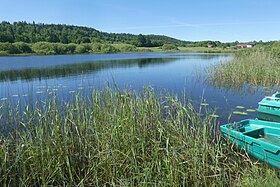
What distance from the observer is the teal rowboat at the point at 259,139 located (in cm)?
400

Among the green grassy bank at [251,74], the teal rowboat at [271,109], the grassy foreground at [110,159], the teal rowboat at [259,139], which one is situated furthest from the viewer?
the green grassy bank at [251,74]

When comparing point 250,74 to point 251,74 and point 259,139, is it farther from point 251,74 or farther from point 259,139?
point 259,139

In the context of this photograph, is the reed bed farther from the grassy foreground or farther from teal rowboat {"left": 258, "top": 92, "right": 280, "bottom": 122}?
the grassy foreground

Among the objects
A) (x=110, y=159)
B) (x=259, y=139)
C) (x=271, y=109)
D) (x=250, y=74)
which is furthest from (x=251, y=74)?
(x=110, y=159)

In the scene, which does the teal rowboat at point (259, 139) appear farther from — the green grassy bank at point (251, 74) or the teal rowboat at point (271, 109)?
the green grassy bank at point (251, 74)

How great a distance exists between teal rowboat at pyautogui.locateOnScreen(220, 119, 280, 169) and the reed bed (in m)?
8.13

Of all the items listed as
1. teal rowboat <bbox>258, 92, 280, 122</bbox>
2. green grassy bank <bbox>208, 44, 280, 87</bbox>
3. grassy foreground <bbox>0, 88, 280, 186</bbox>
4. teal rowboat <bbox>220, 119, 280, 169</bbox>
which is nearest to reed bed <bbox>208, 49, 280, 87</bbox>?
green grassy bank <bbox>208, 44, 280, 87</bbox>

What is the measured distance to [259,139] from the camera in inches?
193

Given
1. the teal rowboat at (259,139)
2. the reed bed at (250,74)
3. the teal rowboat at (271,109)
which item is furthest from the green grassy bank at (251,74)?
the teal rowboat at (259,139)

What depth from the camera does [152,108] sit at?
13.9 ft

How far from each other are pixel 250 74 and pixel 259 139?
31.8 ft

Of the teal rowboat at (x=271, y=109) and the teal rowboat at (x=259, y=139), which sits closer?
the teal rowboat at (x=259, y=139)

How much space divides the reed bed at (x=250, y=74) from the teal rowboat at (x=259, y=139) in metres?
8.13

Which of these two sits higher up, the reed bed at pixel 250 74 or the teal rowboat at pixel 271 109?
the reed bed at pixel 250 74
